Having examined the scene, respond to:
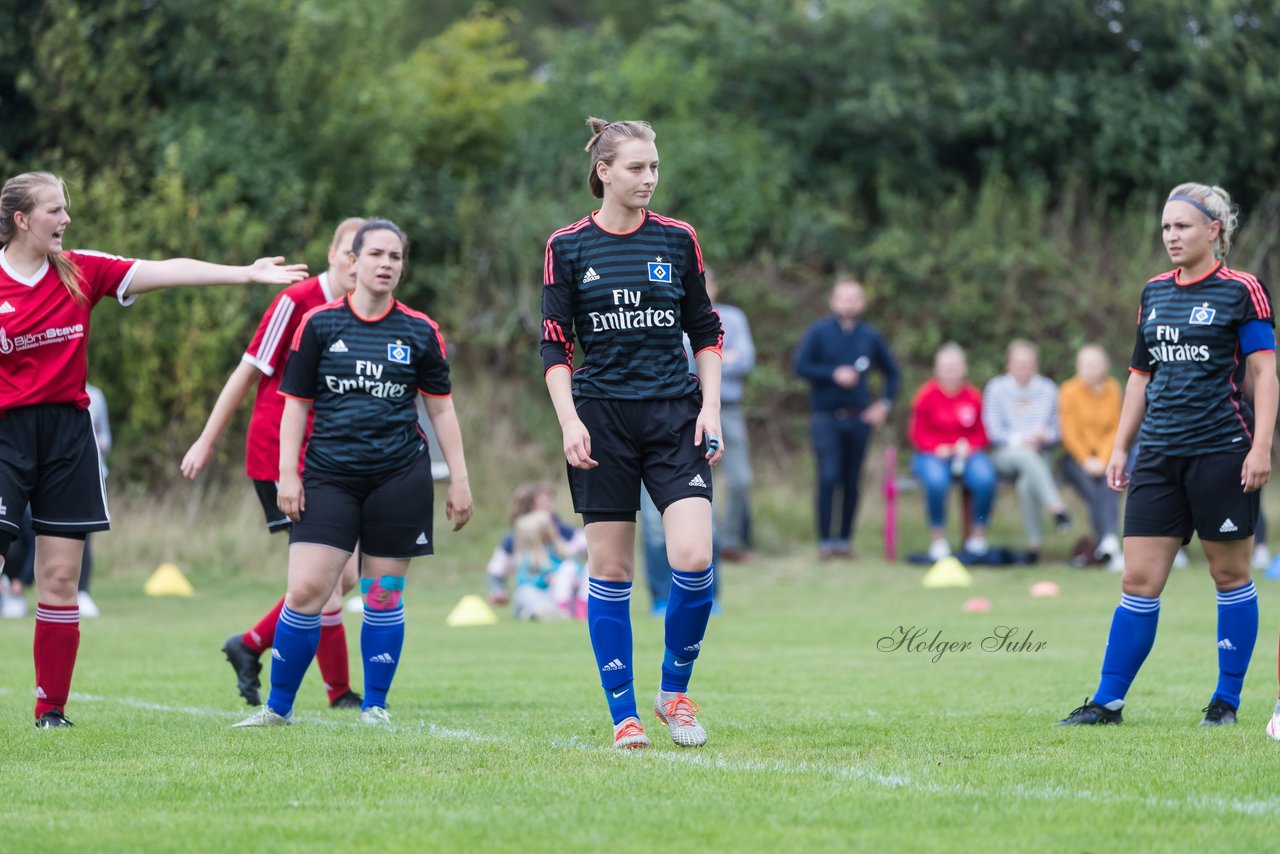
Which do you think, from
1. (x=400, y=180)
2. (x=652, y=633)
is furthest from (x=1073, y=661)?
(x=400, y=180)

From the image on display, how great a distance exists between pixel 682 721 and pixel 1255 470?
97.3 inches

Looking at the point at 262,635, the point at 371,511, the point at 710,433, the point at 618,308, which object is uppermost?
the point at 618,308

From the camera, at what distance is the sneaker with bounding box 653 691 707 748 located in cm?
596

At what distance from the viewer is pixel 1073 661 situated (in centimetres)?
944

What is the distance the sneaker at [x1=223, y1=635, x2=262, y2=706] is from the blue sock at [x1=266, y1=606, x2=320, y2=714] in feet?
3.12

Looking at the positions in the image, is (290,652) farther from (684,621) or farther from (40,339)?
(684,621)

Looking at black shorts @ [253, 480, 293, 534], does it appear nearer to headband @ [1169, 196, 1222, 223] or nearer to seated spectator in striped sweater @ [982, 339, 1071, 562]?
headband @ [1169, 196, 1222, 223]

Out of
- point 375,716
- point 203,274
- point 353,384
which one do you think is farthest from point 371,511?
point 203,274

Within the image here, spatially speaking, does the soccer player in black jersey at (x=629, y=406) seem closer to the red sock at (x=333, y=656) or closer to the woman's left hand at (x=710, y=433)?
the woman's left hand at (x=710, y=433)

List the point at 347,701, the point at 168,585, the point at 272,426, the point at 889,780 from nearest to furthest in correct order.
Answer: the point at 889,780 → the point at 272,426 → the point at 347,701 → the point at 168,585

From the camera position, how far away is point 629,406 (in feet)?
19.5

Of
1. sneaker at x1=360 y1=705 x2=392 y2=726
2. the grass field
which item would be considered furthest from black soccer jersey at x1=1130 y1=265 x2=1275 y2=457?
sneaker at x1=360 y1=705 x2=392 y2=726

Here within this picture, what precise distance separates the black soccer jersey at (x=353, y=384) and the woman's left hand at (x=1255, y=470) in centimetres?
334

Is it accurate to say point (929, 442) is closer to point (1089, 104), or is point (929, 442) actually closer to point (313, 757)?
point (1089, 104)
